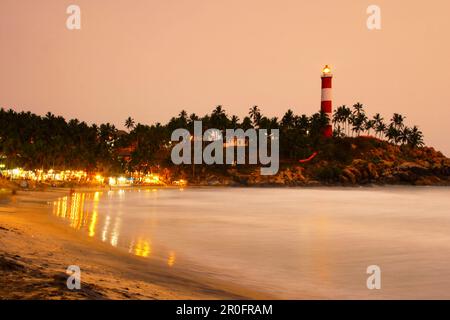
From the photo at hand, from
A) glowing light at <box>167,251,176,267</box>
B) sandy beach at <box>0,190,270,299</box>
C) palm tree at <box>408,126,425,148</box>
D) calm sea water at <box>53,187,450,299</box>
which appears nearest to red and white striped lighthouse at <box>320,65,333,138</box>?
palm tree at <box>408,126,425,148</box>

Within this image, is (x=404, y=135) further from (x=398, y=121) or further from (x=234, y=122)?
(x=234, y=122)

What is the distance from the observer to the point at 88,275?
10.6 meters

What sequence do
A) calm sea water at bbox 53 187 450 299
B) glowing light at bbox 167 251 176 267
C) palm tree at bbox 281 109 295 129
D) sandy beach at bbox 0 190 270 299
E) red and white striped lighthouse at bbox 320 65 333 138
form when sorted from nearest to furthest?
sandy beach at bbox 0 190 270 299 → calm sea water at bbox 53 187 450 299 → glowing light at bbox 167 251 176 267 → red and white striped lighthouse at bbox 320 65 333 138 → palm tree at bbox 281 109 295 129

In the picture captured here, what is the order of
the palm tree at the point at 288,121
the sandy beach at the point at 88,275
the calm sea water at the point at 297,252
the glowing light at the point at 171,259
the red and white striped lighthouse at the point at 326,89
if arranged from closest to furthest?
1. the sandy beach at the point at 88,275
2. the calm sea water at the point at 297,252
3. the glowing light at the point at 171,259
4. the red and white striped lighthouse at the point at 326,89
5. the palm tree at the point at 288,121

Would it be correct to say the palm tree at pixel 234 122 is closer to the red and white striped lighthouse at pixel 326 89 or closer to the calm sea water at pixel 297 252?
the red and white striped lighthouse at pixel 326 89

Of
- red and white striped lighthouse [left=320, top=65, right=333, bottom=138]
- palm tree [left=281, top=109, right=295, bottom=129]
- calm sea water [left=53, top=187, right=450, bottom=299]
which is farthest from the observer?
palm tree [left=281, top=109, right=295, bottom=129]

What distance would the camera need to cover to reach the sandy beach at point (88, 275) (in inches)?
323

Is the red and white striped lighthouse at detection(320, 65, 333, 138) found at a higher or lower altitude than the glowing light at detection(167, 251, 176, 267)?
higher

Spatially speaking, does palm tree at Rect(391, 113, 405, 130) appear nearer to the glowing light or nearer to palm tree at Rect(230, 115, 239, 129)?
palm tree at Rect(230, 115, 239, 129)

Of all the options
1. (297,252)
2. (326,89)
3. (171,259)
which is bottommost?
(297,252)

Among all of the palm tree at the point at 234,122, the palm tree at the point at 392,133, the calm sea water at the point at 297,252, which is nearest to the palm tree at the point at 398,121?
the palm tree at the point at 392,133

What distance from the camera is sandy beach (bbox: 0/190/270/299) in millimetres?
8203

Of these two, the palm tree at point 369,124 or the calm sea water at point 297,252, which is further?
the palm tree at point 369,124

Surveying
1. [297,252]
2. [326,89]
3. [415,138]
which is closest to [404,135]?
[415,138]
